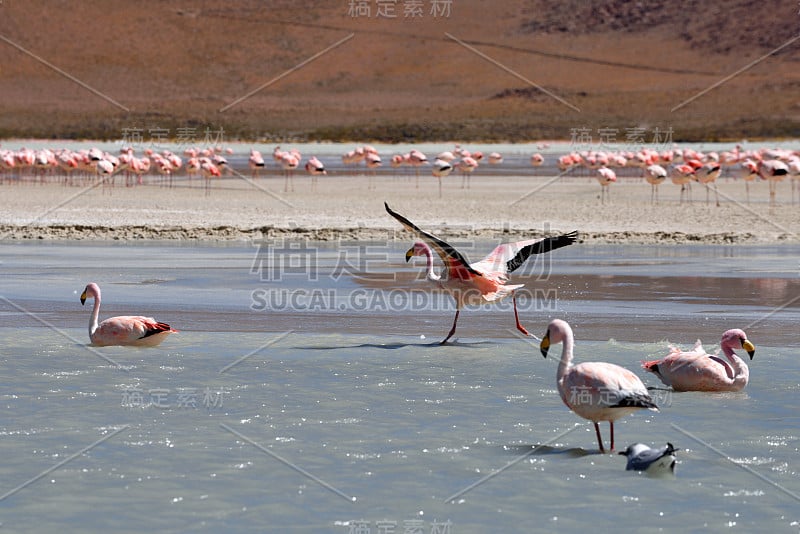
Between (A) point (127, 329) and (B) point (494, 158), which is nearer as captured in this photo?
(A) point (127, 329)

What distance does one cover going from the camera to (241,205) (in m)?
23.3

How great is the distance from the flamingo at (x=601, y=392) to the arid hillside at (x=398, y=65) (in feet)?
255

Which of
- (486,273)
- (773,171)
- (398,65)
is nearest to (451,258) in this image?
(486,273)

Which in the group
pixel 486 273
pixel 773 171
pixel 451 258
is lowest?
pixel 486 273

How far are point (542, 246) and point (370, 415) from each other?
3.20 m

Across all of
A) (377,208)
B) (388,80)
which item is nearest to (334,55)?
(388,80)

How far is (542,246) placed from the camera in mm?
10289

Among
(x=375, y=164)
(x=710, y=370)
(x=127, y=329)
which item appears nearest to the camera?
(x=710, y=370)

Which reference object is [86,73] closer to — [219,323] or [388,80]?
[388,80]

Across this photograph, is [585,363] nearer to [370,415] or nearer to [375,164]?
[370,415]

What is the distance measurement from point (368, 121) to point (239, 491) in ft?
284

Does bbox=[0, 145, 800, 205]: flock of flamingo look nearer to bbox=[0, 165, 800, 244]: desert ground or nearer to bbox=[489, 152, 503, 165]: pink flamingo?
bbox=[0, 165, 800, 244]: desert ground

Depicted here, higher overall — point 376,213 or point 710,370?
point 376,213

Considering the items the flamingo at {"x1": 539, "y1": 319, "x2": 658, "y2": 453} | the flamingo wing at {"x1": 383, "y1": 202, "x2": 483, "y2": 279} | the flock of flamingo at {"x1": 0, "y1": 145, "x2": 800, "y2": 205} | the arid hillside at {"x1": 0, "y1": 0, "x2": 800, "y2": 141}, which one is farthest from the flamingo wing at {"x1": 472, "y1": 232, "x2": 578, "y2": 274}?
the arid hillside at {"x1": 0, "y1": 0, "x2": 800, "y2": 141}
